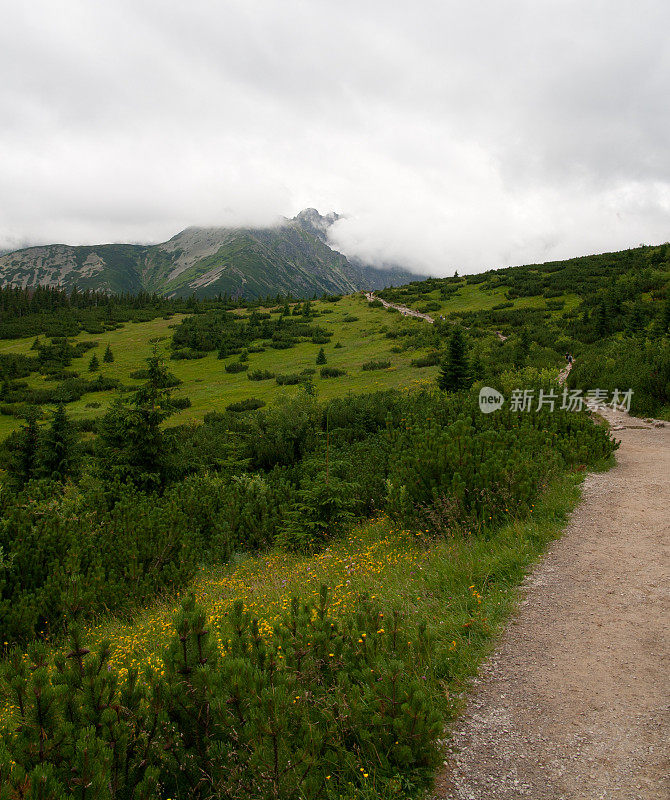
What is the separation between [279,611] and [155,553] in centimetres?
328

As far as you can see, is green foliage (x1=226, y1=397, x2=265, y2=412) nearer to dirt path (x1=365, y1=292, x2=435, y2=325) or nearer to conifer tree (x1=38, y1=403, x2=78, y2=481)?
conifer tree (x1=38, y1=403, x2=78, y2=481)

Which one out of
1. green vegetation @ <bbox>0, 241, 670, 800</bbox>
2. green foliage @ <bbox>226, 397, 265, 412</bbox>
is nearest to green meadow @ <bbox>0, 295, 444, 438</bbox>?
green foliage @ <bbox>226, 397, 265, 412</bbox>

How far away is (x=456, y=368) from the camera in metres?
20.2

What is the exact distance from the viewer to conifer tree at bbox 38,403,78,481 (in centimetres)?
1493

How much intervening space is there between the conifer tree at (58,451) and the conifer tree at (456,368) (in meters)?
15.1

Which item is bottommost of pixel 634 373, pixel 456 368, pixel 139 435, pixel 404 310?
pixel 139 435

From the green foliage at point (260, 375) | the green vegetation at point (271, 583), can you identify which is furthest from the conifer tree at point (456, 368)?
the green foliage at point (260, 375)

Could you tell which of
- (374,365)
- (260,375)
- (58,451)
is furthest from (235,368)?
(58,451)

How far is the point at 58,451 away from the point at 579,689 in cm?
1652

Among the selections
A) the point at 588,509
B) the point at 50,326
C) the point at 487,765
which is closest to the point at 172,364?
the point at 50,326

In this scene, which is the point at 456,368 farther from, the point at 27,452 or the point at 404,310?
the point at 404,310

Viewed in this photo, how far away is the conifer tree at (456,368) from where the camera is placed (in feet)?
65.2

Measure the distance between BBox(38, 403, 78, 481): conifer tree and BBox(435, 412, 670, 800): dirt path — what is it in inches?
599

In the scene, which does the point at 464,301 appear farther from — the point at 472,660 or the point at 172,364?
the point at 472,660
